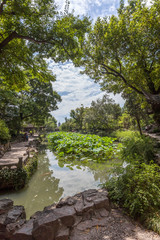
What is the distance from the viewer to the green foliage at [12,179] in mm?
4605

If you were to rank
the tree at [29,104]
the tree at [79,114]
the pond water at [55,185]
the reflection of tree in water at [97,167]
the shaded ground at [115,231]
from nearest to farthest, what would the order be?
the shaded ground at [115,231], the pond water at [55,185], the reflection of tree in water at [97,167], the tree at [29,104], the tree at [79,114]

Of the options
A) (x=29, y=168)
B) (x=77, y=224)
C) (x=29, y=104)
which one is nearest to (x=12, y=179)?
(x=29, y=168)

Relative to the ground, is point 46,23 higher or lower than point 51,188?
higher

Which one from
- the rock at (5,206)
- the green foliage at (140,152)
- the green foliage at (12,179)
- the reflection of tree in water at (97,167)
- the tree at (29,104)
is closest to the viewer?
the rock at (5,206)

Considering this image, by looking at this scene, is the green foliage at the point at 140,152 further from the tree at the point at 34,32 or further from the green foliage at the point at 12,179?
the tree at the point at 34,32

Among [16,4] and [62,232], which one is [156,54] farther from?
[62,232]

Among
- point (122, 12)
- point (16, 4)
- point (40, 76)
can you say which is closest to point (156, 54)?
point (122, 12)

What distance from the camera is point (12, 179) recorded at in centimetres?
465

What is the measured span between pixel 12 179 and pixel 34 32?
18.6 feet

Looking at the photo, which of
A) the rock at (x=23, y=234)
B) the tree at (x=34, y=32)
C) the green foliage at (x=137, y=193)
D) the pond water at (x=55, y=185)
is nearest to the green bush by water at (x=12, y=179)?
the pond water at (x=55, y=185)

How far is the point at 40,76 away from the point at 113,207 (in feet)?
19.9

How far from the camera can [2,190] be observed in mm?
4645

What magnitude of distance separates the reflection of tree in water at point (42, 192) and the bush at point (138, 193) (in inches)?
87.4

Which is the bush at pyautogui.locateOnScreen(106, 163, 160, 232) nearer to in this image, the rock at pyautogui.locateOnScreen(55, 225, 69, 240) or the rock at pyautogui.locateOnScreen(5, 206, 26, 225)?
the rock at pyautogui.locateOnScreen(55, 225, 69, 240)
